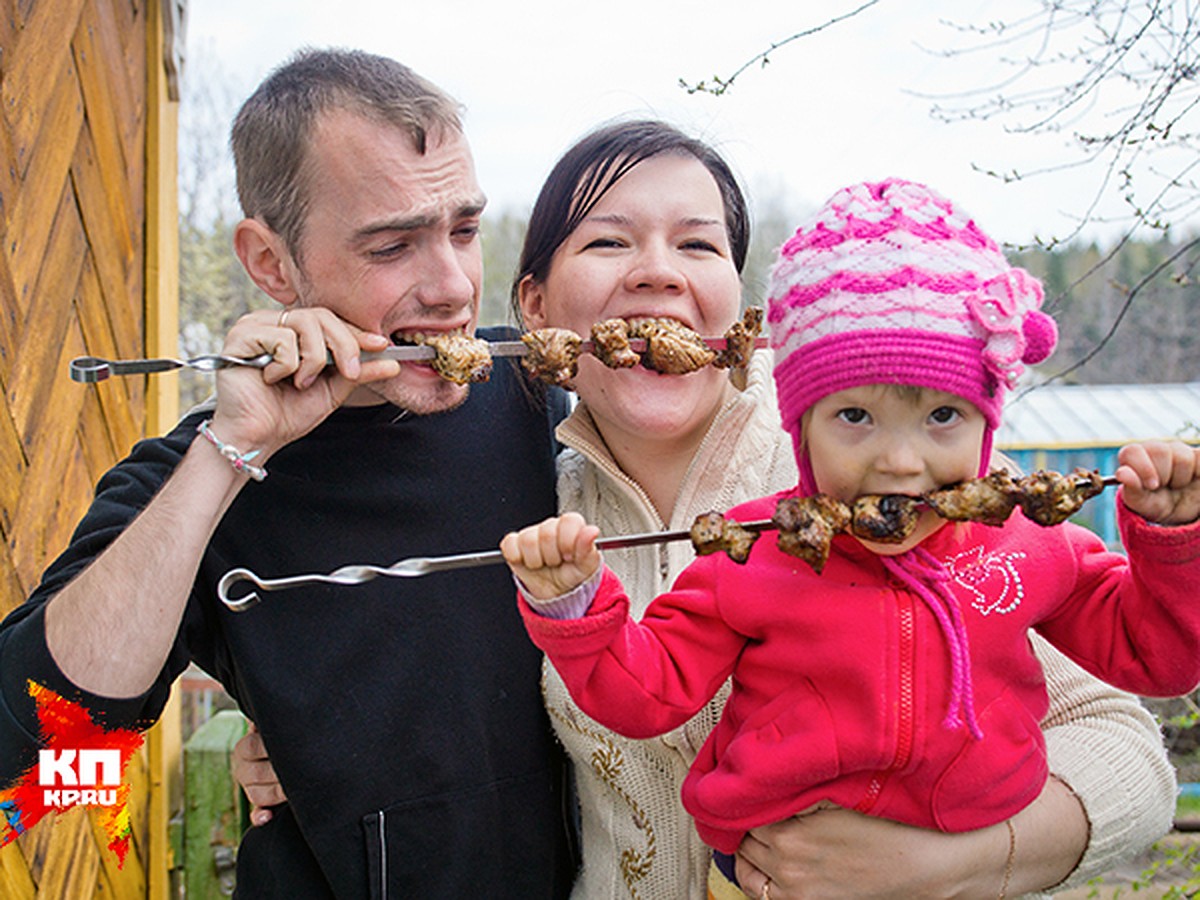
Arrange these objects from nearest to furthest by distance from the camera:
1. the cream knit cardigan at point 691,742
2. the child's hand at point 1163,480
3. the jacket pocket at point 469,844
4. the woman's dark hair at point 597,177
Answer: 1. the child's hand at point 1163,480
2. the cream knit cardigan at point 691,742
3. the jacket pocket at point 469,844
4. the woman's dark hair at point 597,177

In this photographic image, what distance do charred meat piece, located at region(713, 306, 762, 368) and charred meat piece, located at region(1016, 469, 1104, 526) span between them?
30.2 inches

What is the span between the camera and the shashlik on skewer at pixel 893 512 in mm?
1662

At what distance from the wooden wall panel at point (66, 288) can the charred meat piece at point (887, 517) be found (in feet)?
8.37

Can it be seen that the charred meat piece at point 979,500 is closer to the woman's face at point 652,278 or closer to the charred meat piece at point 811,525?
the charred meat piece at point 811,525

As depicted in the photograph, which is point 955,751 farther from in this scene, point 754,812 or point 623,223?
point 623,223

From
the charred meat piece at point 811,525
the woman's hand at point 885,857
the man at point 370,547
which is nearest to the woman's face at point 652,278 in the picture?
the man at point 370,547

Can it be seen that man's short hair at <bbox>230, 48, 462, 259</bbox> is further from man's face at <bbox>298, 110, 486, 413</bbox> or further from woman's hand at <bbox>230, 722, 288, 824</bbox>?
woman's hand at <bbox>230, 722, 288, 824</bbox>

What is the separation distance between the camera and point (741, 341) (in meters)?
2.29

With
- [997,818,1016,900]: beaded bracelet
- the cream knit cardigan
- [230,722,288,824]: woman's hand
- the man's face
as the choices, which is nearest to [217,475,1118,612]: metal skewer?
the cream knit cardigan

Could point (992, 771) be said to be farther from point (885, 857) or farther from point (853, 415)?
point (853, 415)

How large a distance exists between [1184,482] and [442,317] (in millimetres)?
1715

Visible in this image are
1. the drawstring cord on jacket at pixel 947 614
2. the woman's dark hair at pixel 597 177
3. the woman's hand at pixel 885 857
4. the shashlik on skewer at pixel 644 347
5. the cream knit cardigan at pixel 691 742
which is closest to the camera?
the drawstring cord on jacket at pixel 947 614

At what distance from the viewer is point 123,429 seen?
4.07 m

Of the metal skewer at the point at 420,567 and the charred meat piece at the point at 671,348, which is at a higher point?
the charred meat piece at the point at 671,348
